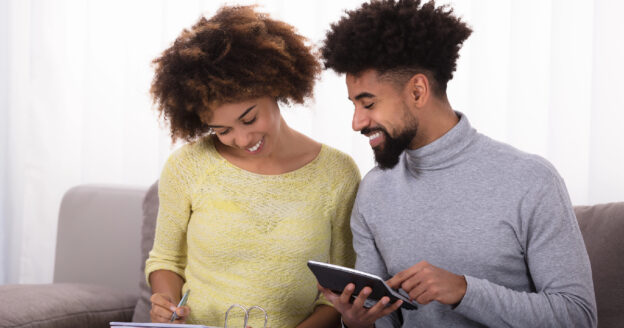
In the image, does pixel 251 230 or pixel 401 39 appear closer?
pixel 401 39

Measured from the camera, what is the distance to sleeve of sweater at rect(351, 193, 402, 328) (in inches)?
57.6

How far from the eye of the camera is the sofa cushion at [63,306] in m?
1.73

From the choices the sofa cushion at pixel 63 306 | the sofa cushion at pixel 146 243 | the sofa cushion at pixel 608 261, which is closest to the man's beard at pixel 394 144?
the sofa cushion at pixel 608 261

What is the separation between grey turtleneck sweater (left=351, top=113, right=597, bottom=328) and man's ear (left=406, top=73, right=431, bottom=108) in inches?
3.4

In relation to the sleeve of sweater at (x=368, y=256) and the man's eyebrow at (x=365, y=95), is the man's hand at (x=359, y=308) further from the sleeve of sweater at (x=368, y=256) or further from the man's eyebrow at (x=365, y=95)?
the man's eyebrow at (x=365, y=95)

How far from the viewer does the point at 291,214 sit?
153 cm

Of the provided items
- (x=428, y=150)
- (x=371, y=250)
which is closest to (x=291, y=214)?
(x=371, y=250)

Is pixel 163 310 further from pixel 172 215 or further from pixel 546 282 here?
pixel 546 282

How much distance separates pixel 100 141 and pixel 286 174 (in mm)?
1365

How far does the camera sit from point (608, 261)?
4.67 ft

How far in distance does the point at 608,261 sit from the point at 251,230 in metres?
0.76

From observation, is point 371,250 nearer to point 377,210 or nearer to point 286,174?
point 377,210

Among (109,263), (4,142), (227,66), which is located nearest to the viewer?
(227,66)

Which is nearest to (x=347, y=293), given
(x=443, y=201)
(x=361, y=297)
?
(x=361, y=297)
